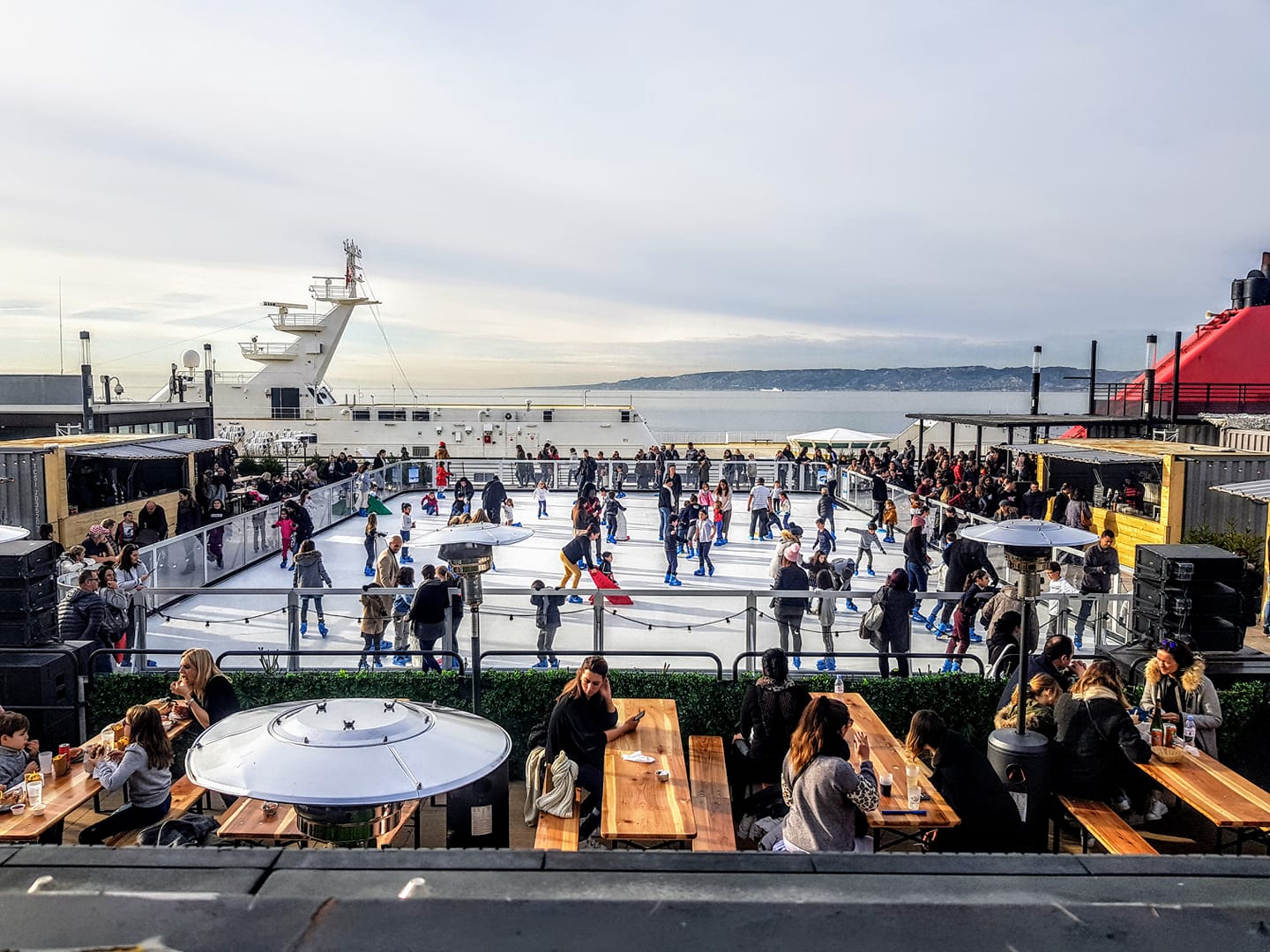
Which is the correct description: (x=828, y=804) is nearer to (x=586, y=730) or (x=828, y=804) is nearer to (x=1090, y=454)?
(x=586, y=730)

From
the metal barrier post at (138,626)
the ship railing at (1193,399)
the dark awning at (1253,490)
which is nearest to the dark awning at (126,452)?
the metal barrier post at (138,626)

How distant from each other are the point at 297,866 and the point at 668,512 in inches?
579

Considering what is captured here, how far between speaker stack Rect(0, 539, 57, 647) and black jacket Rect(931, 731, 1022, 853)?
7.44 meters

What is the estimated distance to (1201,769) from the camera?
6.30 metres

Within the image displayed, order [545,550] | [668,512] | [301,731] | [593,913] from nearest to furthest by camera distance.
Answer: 1. [593,913]
2. [301,731]
3. [668,512]
4. [545,550]

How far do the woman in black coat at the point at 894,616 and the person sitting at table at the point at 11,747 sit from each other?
22.6ft

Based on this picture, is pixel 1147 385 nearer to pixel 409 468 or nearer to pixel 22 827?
pixel 409 468

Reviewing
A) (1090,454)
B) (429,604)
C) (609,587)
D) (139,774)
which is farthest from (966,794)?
(1090,454)

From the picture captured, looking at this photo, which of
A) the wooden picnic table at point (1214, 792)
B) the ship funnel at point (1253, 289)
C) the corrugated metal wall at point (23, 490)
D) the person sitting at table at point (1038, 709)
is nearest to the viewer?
the wooden picnic table at point (1214, 792)

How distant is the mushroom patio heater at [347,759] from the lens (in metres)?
3.52

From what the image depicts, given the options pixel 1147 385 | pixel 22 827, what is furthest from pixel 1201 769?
pixel 1147 385

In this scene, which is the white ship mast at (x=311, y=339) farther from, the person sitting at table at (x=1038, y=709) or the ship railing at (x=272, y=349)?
the person sitting at table at (x=1038, y=709)

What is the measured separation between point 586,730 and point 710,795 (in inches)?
37.2

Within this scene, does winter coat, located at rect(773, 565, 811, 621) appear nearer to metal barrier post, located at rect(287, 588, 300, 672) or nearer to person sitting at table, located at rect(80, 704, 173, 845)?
metal barrier post, located at rect(287, 588, 300, 672)
